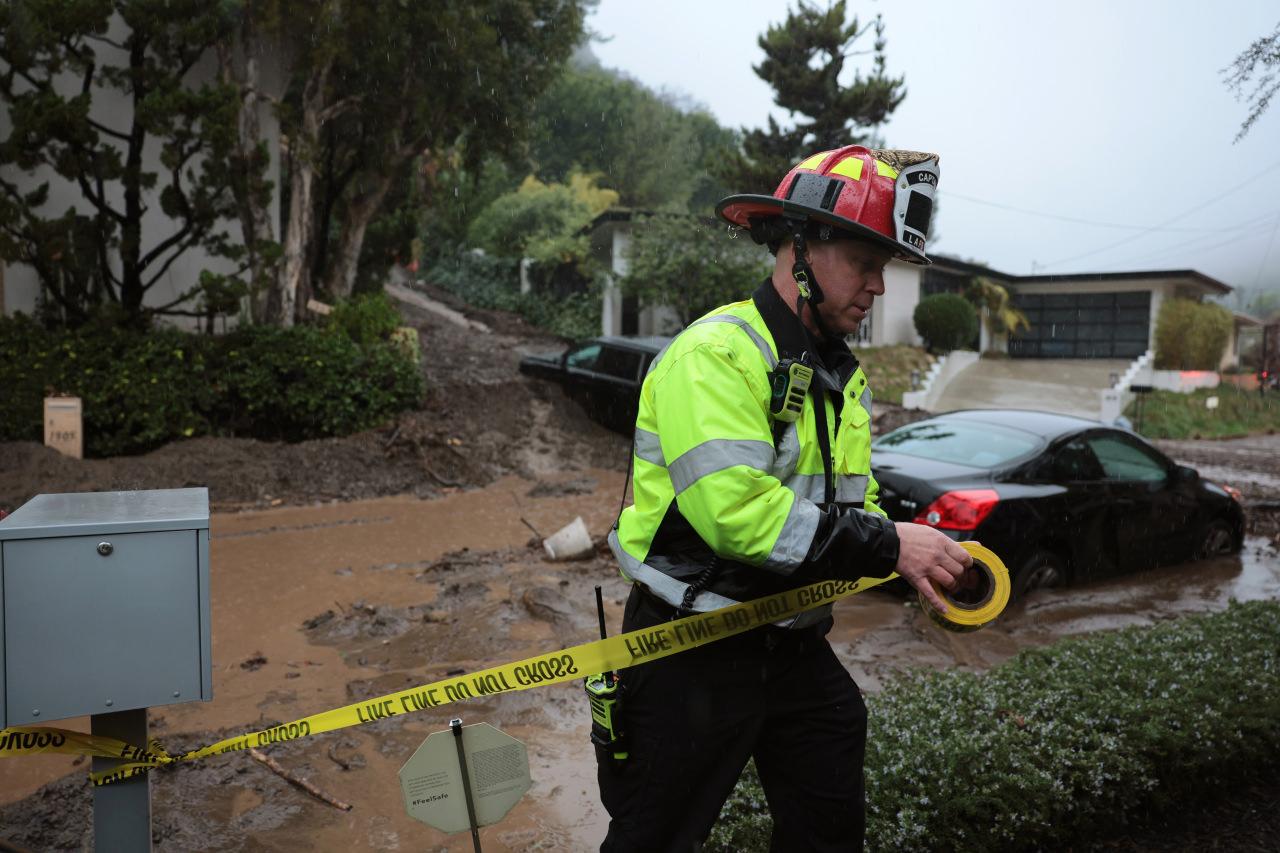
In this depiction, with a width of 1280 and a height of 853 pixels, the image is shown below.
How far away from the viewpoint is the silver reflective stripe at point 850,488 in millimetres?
2330

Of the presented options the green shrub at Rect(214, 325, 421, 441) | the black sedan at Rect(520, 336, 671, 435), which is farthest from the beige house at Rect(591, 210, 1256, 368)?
the green shrub at Rect(214, 325, 421, 441)

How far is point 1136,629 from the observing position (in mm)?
5418

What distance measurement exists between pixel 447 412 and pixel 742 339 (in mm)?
11642

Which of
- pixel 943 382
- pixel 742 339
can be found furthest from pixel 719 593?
pixel 943 382

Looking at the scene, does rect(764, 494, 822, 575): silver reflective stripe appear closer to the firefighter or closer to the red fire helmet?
the firefighter

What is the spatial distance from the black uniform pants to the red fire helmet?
984 millimetres

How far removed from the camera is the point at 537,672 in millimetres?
2432

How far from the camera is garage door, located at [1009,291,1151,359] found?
3169 cm

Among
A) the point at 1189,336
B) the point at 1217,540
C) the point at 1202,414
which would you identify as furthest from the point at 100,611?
Answer: the point at 1189,336

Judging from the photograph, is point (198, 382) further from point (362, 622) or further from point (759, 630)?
point (759, 630)

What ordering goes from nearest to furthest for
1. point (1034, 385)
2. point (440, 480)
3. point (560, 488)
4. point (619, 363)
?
point (440, 480)
point (560, 488)
point (619, 363)
point (1034, 385)

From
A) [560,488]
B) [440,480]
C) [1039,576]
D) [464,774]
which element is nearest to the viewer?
[464,774]

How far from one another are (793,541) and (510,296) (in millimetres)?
28651

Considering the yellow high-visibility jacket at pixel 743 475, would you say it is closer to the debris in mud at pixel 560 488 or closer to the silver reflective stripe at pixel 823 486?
the silver reflective stripe at pixel 823 486
